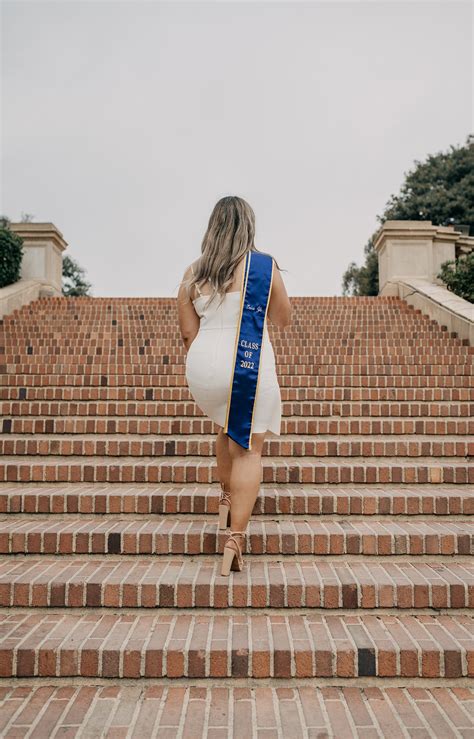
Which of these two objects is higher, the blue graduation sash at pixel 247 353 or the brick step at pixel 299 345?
the brick step at pixel 299 345

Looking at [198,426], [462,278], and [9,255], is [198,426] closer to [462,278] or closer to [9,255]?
[462,278]

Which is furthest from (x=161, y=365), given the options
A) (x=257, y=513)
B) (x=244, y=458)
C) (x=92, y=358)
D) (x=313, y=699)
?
(x=313, y=699)

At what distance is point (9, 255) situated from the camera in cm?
945

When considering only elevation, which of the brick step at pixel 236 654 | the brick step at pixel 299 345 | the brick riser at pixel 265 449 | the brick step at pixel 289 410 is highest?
the brick step at pixel 299 345

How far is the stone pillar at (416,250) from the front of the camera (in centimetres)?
947

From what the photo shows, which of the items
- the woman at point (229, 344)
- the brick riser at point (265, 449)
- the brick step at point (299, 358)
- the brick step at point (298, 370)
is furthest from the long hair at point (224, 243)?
the brick step at point (299, 358)

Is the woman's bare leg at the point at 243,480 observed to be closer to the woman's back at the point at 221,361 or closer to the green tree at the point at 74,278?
the woman's back at the point at 221,361

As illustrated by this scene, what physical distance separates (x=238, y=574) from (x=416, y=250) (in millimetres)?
8199

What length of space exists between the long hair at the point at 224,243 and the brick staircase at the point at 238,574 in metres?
1.28

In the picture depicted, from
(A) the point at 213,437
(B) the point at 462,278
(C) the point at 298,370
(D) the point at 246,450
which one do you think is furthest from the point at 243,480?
(B) the point at 462,278

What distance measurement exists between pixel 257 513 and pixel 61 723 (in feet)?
4.79

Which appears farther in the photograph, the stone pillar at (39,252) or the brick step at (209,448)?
the stone pillar at (39,252)

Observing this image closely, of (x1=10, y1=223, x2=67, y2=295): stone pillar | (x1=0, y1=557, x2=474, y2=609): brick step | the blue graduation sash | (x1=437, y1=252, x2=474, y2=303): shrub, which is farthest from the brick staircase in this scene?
(x1=10, y1=223, x2=67, y2=295): stone pillar

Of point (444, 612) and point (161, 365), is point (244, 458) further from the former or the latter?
point (161, 365)
